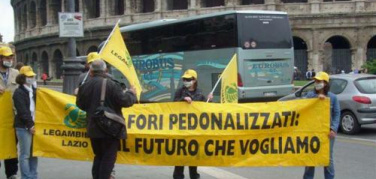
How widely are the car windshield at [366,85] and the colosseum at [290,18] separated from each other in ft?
89.3

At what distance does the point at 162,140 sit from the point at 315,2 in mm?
35861

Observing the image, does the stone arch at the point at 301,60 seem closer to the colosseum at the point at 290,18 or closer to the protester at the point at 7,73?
the colosseum at the point at 290,18

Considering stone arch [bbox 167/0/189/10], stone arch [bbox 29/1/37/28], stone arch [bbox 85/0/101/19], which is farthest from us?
stone arch [bbox 29/1/37/28]

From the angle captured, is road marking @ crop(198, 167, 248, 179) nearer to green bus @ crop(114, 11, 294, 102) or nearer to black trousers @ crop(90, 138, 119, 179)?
black trousers @ crop(90, 138, 119, 179)

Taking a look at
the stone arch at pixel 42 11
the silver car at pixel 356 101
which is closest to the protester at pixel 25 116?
the silver car at pixel 356 101

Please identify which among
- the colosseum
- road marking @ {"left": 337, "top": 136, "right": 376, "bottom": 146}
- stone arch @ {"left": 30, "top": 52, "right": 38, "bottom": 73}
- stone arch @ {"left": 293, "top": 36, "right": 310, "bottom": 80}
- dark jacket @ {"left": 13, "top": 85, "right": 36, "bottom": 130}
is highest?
the colosseum

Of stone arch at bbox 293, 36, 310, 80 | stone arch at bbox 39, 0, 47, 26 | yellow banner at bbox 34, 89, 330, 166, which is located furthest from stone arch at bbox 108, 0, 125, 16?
yellow banner at bbox 34, 89, 330, 166

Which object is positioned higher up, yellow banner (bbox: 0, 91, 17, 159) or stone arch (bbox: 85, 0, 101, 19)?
stone arch (bbox: 85, 0, 101, 19)

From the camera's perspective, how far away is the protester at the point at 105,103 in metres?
5.63

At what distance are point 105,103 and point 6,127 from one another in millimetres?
2209

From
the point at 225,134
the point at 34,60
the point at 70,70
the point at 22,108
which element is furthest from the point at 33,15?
the point at 225,134

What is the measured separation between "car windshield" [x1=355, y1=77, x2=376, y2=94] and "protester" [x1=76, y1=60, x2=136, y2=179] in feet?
28.4

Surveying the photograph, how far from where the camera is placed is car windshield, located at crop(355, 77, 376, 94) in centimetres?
1290

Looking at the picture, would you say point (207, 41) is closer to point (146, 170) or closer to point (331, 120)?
point (146, 170)
